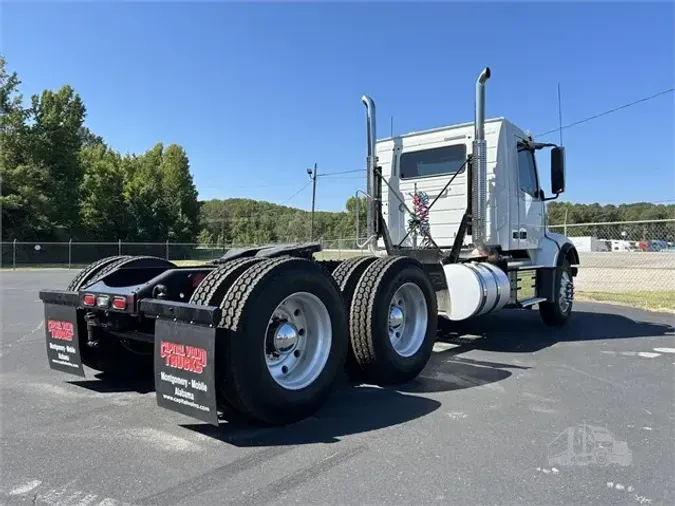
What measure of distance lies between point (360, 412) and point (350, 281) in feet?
4.53

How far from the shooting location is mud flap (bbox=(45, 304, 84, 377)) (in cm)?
421

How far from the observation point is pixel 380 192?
26.9 ft

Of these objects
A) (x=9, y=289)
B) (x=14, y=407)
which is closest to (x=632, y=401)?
(x=14, y=407)

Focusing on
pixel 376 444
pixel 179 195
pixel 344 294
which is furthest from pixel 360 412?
pixel 179 195

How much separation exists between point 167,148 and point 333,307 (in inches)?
2300

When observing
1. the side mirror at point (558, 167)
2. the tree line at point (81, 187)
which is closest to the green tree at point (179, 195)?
the tree line at point (81, 187)

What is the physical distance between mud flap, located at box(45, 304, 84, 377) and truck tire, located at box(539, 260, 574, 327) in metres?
6.90

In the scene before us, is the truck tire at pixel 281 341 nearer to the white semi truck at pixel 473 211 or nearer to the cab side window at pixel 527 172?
the white semi truck at pixel 473 211

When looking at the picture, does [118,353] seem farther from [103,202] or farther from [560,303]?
[103,202]

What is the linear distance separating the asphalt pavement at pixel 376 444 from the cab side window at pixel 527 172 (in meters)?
3.46

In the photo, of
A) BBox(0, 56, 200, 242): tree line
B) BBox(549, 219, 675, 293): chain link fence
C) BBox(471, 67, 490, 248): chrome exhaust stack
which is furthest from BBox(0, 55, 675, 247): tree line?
BBox(471, 67, 490, 248): chrome exhaust stack

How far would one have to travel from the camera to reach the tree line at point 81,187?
118ft

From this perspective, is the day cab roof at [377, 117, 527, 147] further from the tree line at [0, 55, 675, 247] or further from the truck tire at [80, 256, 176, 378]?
the tree line at [0, 55, 675, 247]

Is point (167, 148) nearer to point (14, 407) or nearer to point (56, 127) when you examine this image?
point (56, 127)
